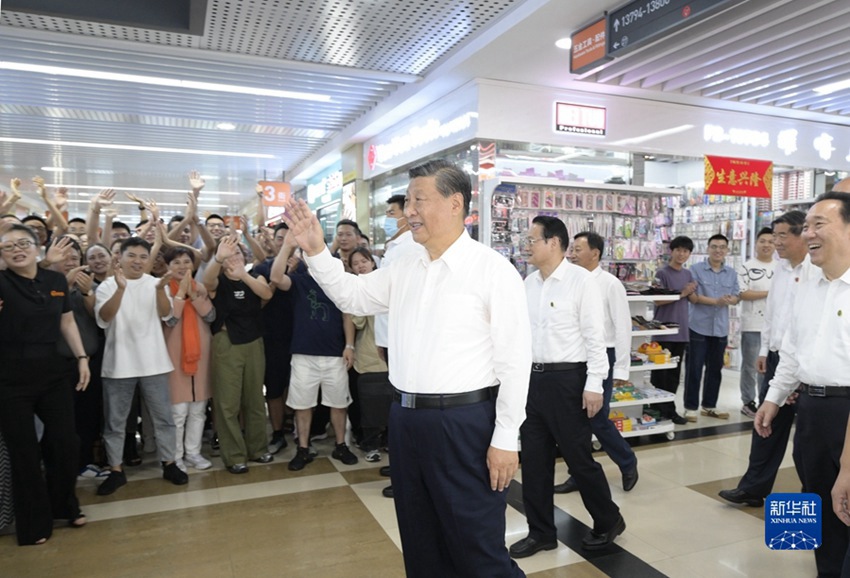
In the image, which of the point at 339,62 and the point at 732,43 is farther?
the point at 339,62

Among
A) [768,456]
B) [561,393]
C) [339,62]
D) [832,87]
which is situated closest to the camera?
[561,393]

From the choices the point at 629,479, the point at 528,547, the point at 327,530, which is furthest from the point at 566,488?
the point at 327,530

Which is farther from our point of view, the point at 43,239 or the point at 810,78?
the point at 810,78

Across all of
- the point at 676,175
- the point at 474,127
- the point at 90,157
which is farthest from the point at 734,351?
the point at 90,157

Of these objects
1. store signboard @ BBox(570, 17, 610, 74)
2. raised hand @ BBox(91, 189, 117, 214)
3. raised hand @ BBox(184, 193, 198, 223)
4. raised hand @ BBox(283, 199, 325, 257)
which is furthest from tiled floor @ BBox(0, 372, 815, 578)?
store signboard @ BBox(570, 17, 610, 74)

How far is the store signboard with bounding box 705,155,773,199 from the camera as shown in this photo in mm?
6941

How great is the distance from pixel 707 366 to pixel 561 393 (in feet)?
12.6

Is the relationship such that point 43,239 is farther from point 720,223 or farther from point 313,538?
point 720,223

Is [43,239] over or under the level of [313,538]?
over

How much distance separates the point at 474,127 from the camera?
595 centimetres

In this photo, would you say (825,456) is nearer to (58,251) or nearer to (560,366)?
(560,366)

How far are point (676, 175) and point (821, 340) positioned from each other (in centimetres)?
849

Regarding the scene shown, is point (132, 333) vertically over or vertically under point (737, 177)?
under

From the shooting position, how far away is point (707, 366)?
5.99m
